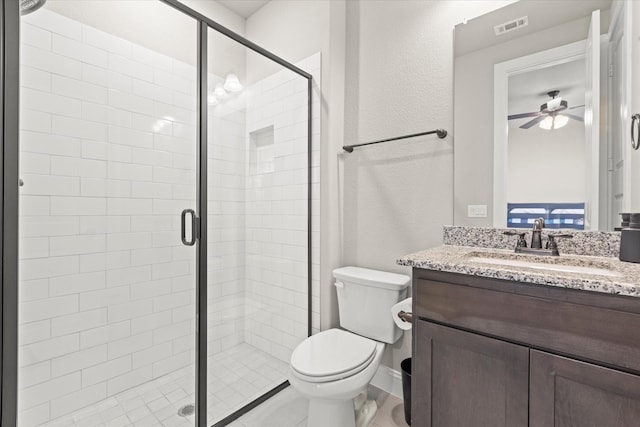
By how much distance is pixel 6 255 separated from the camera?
104cm

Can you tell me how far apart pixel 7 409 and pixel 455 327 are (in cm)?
153

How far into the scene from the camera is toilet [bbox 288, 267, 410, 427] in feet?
4.45

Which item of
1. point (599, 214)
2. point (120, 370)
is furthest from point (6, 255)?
point (599, 214)

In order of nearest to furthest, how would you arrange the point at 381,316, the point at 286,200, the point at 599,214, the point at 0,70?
the point at 0,70 < the point at 599,214 < the point at 381,316 < the point at 286,200

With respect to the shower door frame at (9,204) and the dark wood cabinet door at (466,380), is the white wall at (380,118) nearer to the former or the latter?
the dark wood cabinet door at (466,380)

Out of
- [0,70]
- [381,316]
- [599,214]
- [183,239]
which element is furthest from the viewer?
[381,316]

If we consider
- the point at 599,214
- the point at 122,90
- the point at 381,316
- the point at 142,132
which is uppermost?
the point at 122,90

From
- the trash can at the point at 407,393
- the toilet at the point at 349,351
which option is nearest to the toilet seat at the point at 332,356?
the toilet at the point at 349,351

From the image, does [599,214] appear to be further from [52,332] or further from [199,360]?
[52,332]

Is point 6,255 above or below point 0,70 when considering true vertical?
below

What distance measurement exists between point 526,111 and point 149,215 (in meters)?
1.82

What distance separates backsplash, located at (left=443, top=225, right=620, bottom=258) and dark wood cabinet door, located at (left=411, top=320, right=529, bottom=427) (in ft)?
2.06

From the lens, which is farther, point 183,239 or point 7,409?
point 183,239

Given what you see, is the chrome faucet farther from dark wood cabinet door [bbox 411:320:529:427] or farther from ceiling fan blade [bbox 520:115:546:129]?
dark wood cabinet door [bbox 411:320:529:427]
